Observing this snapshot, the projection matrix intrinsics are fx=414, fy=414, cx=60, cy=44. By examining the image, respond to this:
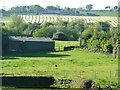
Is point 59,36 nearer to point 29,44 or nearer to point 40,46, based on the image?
point 40,46

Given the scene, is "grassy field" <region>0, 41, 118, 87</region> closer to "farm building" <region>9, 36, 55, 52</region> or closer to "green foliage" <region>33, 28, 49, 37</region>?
"farm building" <region>9, 36, 55, 52</region>

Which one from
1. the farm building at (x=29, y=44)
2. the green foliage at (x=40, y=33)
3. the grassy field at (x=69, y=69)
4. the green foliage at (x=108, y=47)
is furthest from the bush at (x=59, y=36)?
the grassy field at (x=69, y=69)

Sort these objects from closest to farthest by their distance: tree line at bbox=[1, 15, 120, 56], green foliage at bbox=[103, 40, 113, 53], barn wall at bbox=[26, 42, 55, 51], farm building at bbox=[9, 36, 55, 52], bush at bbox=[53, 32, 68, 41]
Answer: green foliage at bbox=[103, 40, 113, 53] < tree line at bbox=[1, 15, 120, 56] < farm building at bbox=[9, 36, 55, 52] < barn wall at bbox=[26, 42, 55, 51] < bush at bbox=[53, 32, 68, 41]

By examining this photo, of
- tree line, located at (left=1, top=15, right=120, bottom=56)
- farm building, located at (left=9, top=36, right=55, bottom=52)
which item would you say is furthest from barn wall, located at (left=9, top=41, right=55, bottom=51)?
tree line, located at (left=1, top=15, right=120, bottom=56)

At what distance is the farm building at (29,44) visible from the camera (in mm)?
66188

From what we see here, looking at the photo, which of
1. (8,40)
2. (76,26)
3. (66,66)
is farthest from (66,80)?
(76,26)

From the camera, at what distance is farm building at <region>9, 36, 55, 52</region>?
2606 inches

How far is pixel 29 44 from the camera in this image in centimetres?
6744

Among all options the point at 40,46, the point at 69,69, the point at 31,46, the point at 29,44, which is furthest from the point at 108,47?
the point at 69,69

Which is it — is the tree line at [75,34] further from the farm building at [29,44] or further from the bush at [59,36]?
the farm building at [29,44]

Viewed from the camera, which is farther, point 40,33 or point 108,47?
point 40,33

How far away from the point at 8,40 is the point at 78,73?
97.9 ft

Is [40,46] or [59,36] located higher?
[59,36]

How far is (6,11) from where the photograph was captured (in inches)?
7077
